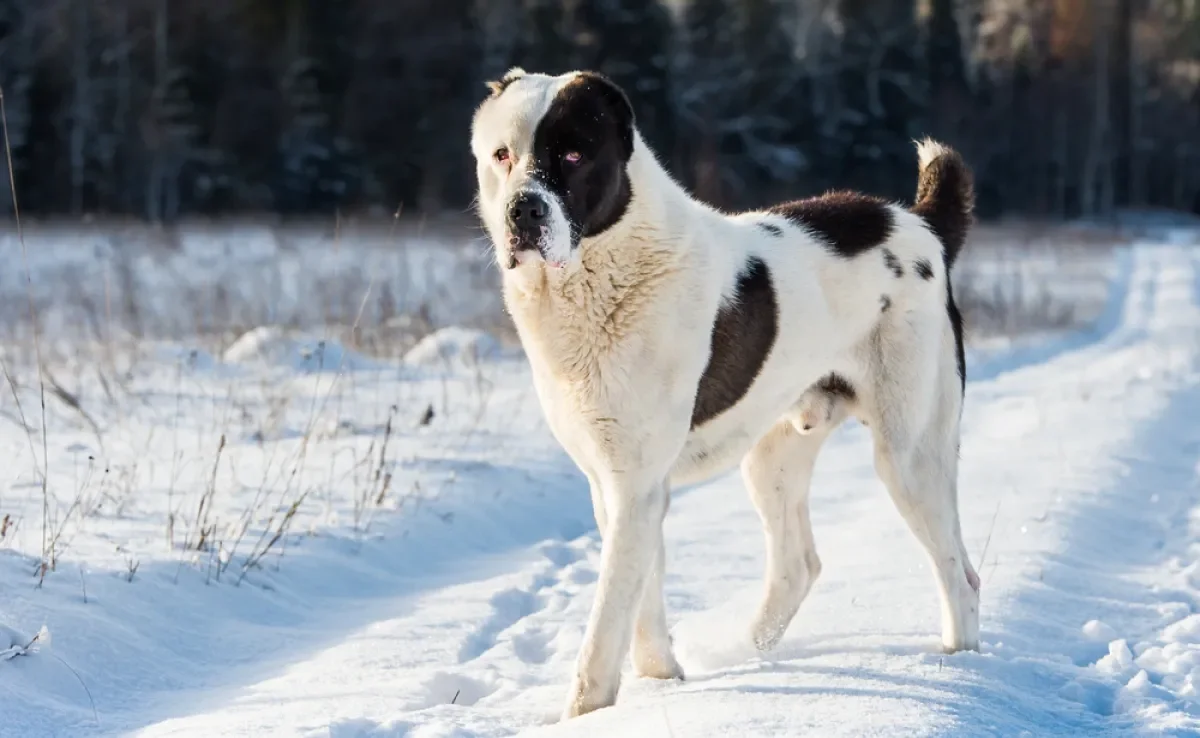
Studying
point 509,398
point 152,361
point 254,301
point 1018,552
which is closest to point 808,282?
point 1018,552

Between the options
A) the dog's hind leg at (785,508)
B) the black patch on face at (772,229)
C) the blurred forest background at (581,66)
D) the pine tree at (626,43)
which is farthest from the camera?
the pine tree at (626,43)

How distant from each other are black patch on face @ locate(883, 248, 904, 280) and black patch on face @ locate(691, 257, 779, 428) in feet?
1.71

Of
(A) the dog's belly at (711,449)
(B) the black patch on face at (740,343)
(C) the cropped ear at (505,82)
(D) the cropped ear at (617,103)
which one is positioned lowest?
(A) the dog's belly at (711,449)

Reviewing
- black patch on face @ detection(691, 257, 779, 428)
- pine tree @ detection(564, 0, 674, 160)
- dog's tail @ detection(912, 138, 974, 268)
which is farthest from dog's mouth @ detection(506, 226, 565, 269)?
pine tree @ detection(564, 0, 674, 160)

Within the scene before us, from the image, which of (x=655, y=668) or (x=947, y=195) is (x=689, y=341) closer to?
(x=655, y=668)

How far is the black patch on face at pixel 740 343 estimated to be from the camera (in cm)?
388

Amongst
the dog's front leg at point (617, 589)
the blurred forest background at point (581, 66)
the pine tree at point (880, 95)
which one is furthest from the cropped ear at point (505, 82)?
the pine tree at point (880, 95)

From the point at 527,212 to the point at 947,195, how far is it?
206 centimetres

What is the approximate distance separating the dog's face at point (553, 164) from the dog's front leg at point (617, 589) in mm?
669

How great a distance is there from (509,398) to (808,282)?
16.2 feet

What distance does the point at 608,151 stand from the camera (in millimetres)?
3740

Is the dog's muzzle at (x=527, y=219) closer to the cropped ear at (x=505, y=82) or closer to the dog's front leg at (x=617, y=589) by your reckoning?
the cropped ear at (x=505, y=82)

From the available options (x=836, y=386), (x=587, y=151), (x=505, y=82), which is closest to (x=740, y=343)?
(x=836, y=386)

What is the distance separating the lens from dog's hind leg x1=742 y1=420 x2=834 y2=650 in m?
4.54
